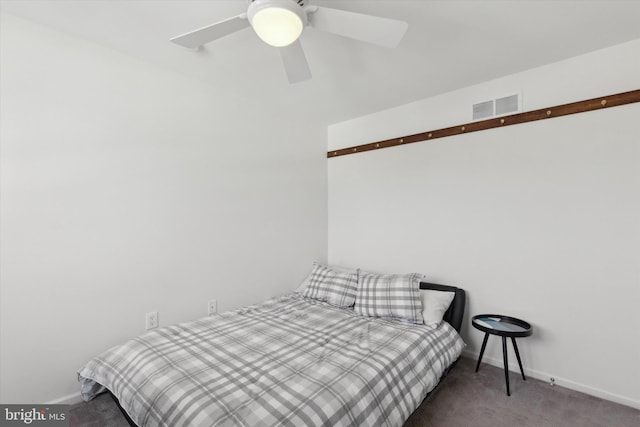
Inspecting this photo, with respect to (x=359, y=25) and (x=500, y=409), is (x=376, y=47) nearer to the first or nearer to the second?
(x=359, y=25)

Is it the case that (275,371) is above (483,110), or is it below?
below

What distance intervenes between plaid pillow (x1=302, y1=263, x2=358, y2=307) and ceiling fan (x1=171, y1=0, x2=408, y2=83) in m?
2.01

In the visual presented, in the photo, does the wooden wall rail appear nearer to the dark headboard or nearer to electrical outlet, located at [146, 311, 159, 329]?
the dark headboard

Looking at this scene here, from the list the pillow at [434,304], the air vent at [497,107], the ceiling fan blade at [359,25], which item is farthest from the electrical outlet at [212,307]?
the air vent at [497,107]

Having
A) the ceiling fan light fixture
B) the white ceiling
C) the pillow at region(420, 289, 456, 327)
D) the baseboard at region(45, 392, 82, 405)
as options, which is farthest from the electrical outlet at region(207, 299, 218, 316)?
the ceiling fan light fixture

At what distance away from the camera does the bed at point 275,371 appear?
4.29ft

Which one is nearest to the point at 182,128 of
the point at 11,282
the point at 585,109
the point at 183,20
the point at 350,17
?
the point at 183,20

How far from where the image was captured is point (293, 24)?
1.34 meters

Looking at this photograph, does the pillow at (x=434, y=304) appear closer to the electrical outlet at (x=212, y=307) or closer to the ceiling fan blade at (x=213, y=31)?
the electrical outlet at (x=212, y=307)

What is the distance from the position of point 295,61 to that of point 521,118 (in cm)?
187

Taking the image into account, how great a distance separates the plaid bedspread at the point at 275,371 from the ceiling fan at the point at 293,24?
5.37 ft

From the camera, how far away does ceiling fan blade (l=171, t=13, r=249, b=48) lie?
4.66 ft

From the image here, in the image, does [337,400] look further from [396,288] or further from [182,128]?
[182,128]

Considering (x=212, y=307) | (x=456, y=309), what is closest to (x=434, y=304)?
(x=456, y=309)
